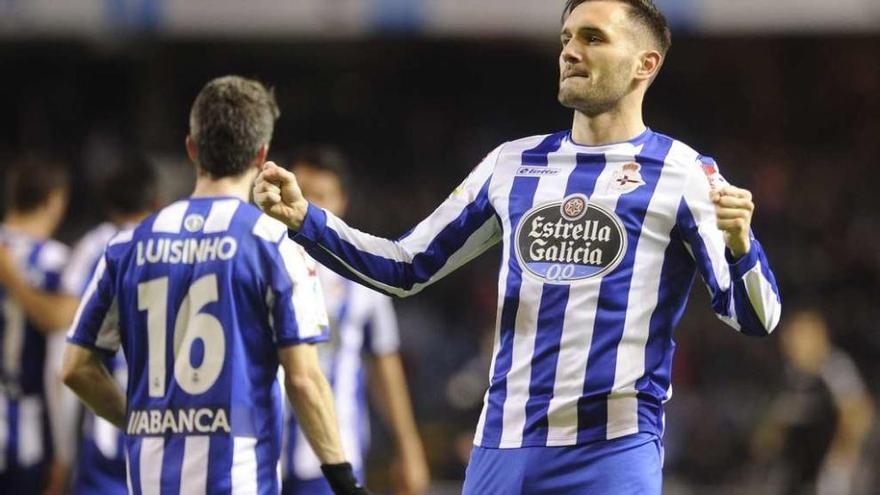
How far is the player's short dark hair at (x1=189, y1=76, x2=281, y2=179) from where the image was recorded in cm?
438

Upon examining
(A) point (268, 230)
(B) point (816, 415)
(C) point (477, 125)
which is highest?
(C) point (477, 125)

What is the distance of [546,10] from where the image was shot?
13.7 metres

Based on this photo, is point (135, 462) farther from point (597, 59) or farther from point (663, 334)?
point (597, 59)

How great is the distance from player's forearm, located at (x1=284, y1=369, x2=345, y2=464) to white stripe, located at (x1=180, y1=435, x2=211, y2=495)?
0.28m

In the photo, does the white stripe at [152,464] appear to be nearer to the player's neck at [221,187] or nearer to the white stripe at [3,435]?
the player's neck at [221,187]

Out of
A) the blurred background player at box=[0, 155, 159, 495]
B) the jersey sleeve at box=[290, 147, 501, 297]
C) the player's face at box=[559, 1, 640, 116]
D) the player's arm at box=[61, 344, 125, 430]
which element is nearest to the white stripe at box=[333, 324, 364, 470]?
the blurred background player at box=[0, 155, 159, 495]

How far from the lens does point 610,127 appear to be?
4.02m

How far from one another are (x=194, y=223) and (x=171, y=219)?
3.2 inches

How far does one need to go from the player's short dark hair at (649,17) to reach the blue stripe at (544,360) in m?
0.80

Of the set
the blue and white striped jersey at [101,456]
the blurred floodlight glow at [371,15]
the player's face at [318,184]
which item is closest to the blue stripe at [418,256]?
the blue and white striped jersey at [101,456]

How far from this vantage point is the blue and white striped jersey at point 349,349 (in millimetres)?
6258

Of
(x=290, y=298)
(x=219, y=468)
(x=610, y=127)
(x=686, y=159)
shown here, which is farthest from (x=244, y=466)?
(x=686, y=159)

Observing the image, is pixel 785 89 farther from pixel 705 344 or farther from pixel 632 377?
pixel 632 377

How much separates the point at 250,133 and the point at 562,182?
103 cm
